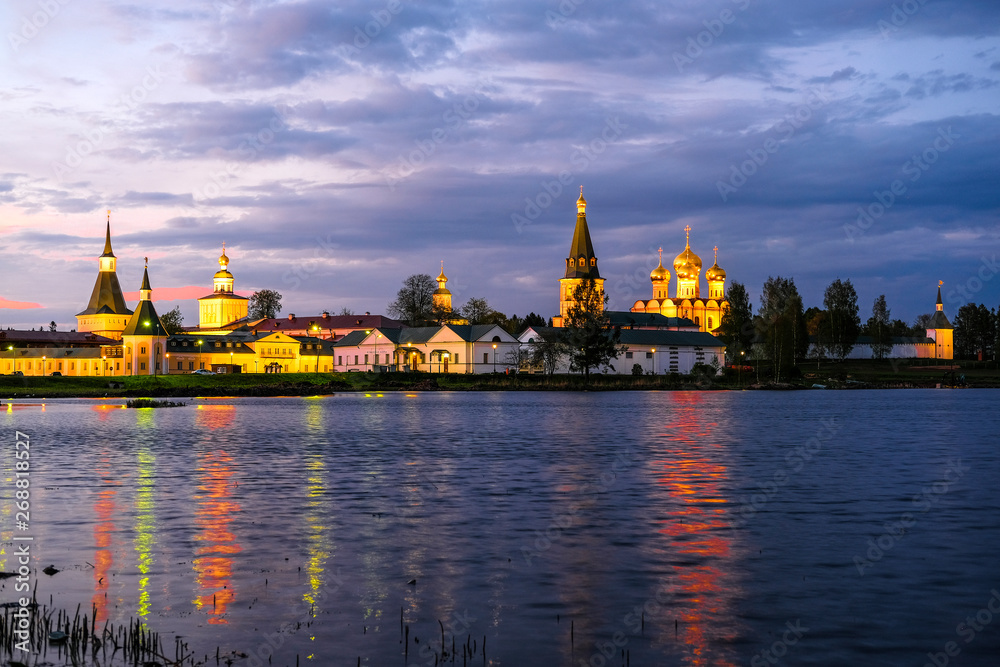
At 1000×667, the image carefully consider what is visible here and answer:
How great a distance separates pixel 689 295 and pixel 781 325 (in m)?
61.3

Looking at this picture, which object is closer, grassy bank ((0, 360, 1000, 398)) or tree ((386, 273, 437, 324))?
grassy bank ((0, 360, 1000, 398))

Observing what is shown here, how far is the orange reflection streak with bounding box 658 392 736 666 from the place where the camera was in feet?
36.4

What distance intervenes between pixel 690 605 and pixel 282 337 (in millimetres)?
145910

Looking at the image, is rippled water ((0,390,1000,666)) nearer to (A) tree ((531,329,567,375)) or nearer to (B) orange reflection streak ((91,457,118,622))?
(B) orange reflection streak ((91,457,118,622))

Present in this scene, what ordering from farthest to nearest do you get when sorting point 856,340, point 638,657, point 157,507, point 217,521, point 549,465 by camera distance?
point 856,340, point 549,465, point 157,507, point 217,521, point 638,657

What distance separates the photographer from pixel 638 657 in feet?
34.3

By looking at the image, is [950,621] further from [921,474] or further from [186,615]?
[921,474]

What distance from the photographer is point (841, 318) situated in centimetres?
15262

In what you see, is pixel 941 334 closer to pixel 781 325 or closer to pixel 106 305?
pixel 781 325

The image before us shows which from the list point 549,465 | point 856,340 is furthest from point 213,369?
point 549,465

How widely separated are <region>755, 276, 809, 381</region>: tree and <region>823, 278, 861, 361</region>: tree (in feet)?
16.9

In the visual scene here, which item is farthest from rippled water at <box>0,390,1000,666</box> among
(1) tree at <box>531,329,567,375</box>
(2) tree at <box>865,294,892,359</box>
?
(2) tree at <box>865,294,892,359</box>

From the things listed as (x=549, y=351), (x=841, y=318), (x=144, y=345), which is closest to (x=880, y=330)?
(x=841, y=318)

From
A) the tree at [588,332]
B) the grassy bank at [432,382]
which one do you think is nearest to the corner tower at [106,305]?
the grassy bank at [432,382]
